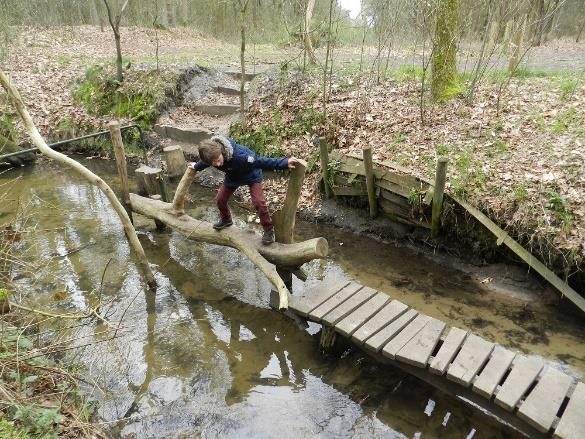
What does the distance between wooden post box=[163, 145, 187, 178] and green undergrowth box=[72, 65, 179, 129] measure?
118 inches

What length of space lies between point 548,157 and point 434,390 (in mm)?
4253

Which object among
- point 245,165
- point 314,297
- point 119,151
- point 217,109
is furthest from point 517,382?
point 217,109

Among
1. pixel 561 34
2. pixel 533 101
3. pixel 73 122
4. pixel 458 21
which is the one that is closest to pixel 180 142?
→ pixel 73 122

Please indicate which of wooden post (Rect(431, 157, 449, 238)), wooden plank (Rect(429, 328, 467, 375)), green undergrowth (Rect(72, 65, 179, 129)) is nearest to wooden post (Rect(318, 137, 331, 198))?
wooden post (Rect(431, 157, 449, 238))

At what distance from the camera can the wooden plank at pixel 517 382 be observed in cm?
341

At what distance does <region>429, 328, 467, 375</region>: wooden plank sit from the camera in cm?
377

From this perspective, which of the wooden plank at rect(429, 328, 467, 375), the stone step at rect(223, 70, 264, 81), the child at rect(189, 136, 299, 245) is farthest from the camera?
the stone step at rect(223, 70, 264, 81)

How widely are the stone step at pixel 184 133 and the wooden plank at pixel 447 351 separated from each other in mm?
7575

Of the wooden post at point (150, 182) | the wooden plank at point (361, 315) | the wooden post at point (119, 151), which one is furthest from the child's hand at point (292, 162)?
the wooden post at point (150, 182)

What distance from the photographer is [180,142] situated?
1057cm

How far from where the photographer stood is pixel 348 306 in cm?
463

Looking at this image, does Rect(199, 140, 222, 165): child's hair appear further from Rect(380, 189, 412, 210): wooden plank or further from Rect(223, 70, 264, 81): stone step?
Rect(223, 70, 264, 81): stone step

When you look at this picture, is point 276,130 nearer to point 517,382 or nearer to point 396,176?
point 396,176

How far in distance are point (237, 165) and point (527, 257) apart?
3994mm
